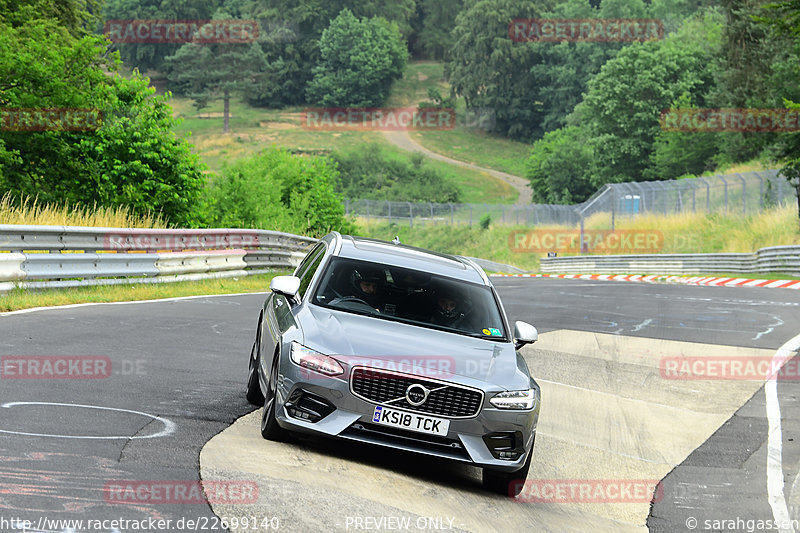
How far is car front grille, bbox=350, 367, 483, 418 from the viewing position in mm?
6984

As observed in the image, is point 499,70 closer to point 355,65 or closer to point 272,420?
point 355,65

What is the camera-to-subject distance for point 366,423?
22.8 feet

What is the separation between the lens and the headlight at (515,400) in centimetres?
718

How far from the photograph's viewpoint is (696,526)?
7.12 m

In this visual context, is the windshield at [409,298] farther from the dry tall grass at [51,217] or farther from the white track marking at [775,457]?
the dry tall grass at [51,217]

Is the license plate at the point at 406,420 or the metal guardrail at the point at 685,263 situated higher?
the license plate at the point at 406,420

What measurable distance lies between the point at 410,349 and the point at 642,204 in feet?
163

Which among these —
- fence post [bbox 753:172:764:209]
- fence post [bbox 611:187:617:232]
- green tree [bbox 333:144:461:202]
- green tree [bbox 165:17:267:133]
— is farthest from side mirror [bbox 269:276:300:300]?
green tree [bbox 165:17:267:133]

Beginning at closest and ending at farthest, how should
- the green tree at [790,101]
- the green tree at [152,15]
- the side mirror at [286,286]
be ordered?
the side mirror at [286,286] → the green tree at [790,101] → the green tree at [152,15]

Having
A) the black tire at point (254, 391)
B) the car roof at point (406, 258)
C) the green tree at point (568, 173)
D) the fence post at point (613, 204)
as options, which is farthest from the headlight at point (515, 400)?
the green tree at point (568, 173)

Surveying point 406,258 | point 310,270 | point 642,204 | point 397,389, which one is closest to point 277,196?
point 642,204

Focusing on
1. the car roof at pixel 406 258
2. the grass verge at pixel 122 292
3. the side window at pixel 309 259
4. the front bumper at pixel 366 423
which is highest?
the car roof at pixel 406 258

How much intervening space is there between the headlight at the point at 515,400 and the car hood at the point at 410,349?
52 mm

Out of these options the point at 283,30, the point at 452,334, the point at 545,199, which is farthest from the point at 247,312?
the point at 283,30
